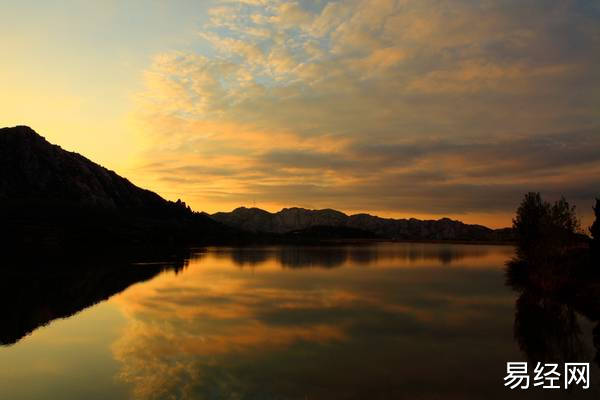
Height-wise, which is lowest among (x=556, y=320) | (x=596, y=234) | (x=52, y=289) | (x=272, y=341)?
(x=272, y=341)

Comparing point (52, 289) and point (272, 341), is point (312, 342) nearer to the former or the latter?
point (272, 341)

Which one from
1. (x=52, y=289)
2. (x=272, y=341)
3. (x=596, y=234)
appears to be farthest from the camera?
(x=596, y=234)

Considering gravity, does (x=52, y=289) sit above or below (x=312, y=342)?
above

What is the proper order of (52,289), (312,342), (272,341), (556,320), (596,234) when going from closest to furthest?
(312,342), (272,341), (556,320), (52,289), (596,234)

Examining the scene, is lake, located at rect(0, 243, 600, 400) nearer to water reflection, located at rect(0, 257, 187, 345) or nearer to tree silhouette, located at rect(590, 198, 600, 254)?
water reflection, located at rect(0, 257, 187, 345)

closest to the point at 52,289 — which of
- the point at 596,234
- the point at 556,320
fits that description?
the point at 556,320

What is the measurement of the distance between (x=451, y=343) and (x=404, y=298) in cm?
2783

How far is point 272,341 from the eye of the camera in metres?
39.4

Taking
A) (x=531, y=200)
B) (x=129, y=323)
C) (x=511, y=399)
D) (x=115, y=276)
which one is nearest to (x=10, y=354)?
(x=129, y=323)

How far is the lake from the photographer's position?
90.6 ft

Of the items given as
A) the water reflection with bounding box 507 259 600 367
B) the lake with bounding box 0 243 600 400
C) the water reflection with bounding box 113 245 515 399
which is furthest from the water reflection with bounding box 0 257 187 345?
the water reflection with bounding box 507 259 600 367

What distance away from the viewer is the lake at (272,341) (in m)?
27.6

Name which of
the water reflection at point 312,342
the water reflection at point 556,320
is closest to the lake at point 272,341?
the water reflection at point 312,342

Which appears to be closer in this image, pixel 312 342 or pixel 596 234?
pixel 312 342
